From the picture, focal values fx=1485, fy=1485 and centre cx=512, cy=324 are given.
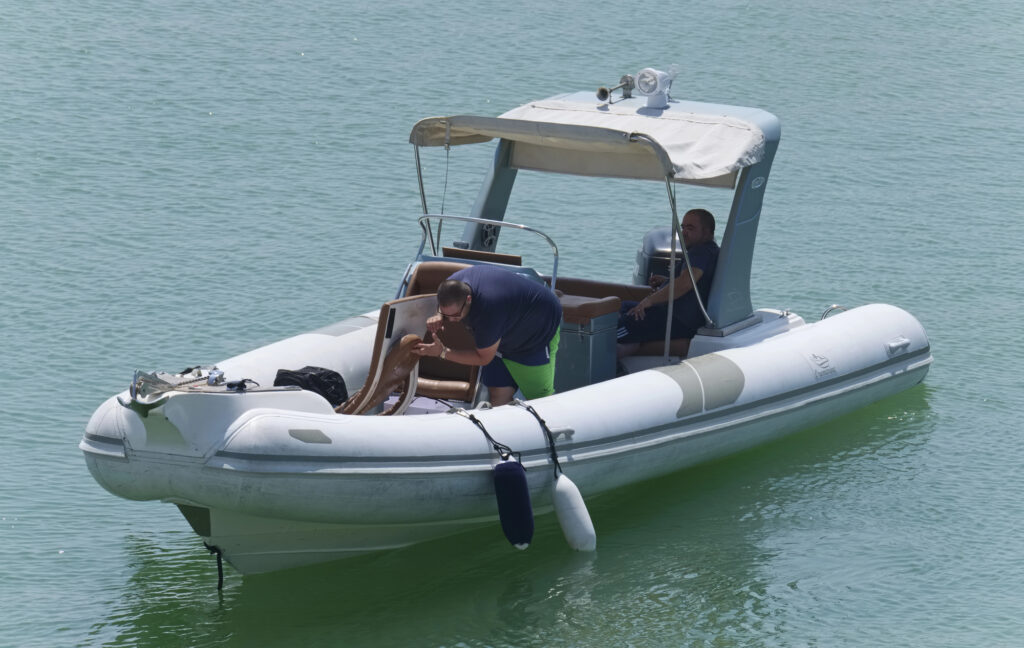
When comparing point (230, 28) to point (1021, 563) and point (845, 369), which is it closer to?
point (845, 369)

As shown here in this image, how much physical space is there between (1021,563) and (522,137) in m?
3.30

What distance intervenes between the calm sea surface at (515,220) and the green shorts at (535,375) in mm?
650

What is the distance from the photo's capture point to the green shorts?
7.18 m

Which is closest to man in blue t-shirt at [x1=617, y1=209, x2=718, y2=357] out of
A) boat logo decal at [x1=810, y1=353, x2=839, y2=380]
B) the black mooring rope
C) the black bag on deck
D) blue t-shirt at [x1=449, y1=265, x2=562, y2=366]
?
boat logo decal at [x1=810, y1=353, x2=839, y2=380]

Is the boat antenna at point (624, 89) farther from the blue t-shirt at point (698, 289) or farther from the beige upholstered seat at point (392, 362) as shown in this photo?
the beige upholstered seat at point (392, 362)

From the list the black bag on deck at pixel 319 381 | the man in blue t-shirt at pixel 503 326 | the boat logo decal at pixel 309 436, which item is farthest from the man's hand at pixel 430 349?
the boat logo decal at pixel 309 436

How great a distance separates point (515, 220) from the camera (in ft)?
43.7

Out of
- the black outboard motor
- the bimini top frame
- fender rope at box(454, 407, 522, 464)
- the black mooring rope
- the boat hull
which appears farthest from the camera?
the black outboard motor

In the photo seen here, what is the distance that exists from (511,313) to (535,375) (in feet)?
1.38

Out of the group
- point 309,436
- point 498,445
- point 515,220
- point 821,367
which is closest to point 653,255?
point 821,367

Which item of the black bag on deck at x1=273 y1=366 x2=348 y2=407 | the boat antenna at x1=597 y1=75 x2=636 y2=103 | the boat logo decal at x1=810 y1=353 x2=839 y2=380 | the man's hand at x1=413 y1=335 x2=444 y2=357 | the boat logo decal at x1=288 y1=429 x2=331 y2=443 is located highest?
the boat antenna at x1=597 y1=75 x2=636 y2=103

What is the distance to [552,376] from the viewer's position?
7.25m

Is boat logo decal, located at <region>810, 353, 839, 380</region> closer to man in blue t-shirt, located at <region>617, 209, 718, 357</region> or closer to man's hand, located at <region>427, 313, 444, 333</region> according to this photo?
man in blue t-shirt, located at <region>617, 209, 718, 357</region>

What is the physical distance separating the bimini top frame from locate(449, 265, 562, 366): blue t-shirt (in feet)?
3.04
